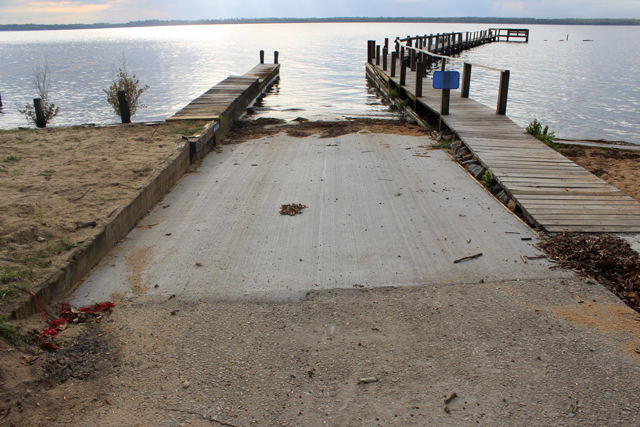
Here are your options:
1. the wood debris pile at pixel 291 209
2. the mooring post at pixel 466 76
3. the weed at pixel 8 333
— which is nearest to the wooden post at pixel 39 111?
the wood debris pile at pixel 291 209

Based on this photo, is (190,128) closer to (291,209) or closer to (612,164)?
(291,209)

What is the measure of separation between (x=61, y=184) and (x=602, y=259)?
5646 mm

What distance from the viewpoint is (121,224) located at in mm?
4531

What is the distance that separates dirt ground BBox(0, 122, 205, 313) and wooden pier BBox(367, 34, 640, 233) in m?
4.41

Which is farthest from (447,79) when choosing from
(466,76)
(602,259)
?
(602,259)

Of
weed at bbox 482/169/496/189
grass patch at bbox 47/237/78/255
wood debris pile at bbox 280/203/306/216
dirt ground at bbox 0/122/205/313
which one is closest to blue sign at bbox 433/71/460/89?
weed at bbox 482/169/496/189

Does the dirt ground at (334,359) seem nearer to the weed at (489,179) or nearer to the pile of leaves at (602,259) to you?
the pile of leaves at (602,259)

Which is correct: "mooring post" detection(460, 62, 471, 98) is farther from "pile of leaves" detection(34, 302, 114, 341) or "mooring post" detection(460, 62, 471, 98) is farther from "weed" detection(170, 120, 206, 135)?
"pile of leaves" detection(34, 302, 114, 341)

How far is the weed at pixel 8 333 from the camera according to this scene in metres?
2.76

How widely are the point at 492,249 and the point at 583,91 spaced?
20.9m

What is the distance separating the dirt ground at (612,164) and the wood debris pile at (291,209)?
503cm

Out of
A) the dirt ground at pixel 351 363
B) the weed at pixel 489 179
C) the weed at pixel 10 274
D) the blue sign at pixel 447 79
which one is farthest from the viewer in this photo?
the blue sign at pixel 447 79

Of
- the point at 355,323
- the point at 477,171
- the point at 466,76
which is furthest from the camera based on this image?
the point at 466,76

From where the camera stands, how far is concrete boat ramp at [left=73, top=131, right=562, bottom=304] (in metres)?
3.70
